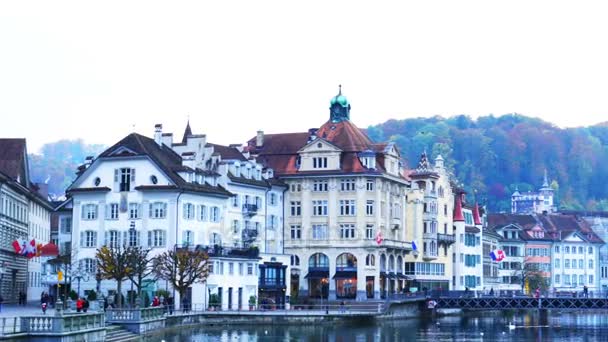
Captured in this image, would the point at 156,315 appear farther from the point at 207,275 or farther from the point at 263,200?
the point at 263,200

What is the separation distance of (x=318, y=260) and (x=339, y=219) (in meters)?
5.22

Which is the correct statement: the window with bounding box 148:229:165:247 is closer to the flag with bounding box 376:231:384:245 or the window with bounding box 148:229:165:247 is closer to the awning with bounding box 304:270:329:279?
the awning with bounding box 304:270:329:279

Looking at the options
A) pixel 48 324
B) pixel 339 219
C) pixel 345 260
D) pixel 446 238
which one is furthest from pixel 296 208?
pixel 48 324

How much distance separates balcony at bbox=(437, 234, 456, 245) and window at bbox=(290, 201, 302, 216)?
2310 centimetres

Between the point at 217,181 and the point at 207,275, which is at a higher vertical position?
the point at 217,181

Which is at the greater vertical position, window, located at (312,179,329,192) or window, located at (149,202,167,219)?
window, located at (312,179,329,192)

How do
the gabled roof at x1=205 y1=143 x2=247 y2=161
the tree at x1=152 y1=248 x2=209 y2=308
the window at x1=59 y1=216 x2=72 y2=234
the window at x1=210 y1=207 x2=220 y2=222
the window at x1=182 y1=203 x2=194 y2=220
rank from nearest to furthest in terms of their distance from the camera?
the tree at x1=152 y1=248 x2=209 y2=308
the window at x1=182 y1=203 x2=194 y2=220
the window at x1=210 y1=207 x2=220 y2=222
the window at x1=59 y1=216 x2=72 y2=234
the gabled roof at x1=205 y1=143 x2=247 y2=161

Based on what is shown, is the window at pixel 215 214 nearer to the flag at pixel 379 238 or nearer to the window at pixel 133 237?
the window at pixel 133 237

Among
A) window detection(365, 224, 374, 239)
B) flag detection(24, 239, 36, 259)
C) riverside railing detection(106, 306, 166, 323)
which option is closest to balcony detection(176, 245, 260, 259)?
window detection(365, 224, 374, 239)

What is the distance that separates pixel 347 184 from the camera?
142m

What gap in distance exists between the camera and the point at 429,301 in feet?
464

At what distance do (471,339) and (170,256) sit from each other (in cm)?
2707

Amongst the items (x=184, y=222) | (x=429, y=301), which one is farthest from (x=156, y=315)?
(x=429, y=301)

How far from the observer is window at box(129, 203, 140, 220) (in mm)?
120188
